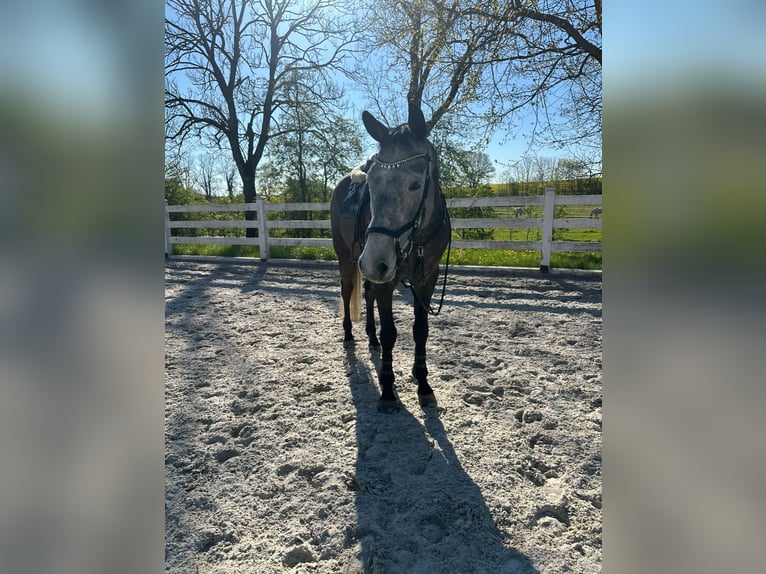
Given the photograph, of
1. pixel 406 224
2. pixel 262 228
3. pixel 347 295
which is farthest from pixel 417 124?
pixel 262 228

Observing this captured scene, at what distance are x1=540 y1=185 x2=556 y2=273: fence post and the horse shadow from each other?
525cm

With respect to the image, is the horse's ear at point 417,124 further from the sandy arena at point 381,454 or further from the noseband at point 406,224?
the sandy arena at point 381,454

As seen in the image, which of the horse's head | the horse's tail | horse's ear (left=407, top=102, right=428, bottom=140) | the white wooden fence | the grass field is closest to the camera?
the horse's head

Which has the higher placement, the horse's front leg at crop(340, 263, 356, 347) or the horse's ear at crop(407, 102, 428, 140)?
the horse's ear at crop(407, 102, 428, 140)

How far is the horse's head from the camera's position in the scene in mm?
2104

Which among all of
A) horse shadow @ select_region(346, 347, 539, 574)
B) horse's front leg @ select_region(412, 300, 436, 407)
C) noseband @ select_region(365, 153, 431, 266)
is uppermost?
noseband @ select_region(365, 153, 431, 266)

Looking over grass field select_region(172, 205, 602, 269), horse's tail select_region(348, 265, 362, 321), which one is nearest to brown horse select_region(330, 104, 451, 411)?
horse's tail select_region(348, 265, 362, 321)

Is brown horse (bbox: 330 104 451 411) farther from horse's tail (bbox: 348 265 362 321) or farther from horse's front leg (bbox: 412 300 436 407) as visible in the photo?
→ horse's tail (bbox: 348 265 362 321)

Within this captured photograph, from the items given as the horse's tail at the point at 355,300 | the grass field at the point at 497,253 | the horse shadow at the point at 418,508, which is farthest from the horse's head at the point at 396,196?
the grass field at the point at 497,253

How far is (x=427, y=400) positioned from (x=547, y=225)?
17.5ft

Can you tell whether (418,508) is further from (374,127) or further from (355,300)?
(355,300)

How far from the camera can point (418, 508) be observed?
1.77 m
